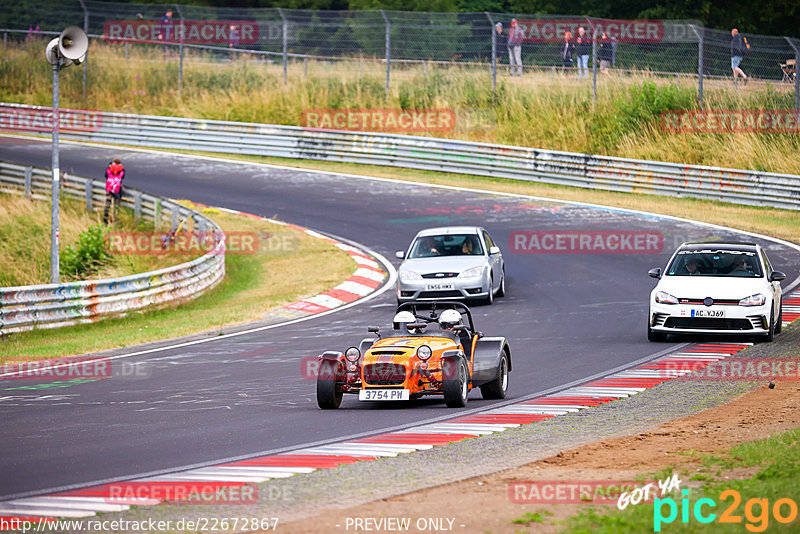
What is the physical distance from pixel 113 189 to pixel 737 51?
18.2 metres

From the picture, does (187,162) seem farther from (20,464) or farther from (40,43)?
(20,464)

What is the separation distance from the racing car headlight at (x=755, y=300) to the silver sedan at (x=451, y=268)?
18.7 feet

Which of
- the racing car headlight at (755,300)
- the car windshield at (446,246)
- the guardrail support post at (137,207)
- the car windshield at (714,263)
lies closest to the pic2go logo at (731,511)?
the racing car headlight at (755,300)

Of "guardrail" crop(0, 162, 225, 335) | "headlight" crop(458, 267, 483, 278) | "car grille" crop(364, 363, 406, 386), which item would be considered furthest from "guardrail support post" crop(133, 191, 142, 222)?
"car grille" crop(364, 363, 406, 386)

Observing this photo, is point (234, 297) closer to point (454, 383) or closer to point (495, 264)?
point (495, 264)

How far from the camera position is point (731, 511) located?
7301 millimetres

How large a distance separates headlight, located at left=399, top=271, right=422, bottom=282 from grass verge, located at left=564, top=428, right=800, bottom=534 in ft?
40.9

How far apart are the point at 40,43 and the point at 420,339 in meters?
40.3

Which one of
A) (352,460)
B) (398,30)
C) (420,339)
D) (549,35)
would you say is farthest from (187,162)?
(352,460)

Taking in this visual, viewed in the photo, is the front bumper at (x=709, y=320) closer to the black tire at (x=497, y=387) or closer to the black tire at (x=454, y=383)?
the black tire at (x=497, y=387)

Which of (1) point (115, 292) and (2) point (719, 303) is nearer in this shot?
(2) point (719, 303)

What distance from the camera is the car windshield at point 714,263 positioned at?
58.4ft

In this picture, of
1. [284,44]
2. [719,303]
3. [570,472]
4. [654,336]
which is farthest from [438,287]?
[284,44]

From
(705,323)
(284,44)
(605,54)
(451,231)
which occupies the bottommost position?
(705,323)
